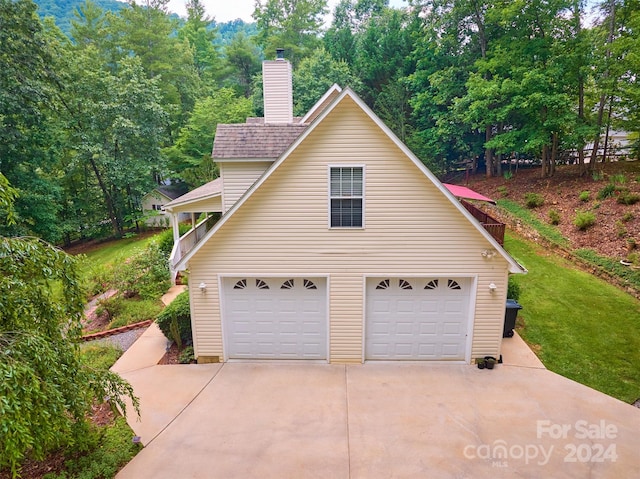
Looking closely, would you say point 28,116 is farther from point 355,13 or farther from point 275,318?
point 355,13

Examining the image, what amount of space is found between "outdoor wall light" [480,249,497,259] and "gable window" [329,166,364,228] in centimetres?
274

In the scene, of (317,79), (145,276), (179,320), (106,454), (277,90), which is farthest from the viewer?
(317,79)

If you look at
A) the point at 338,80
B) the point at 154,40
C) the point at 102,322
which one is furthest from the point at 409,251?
the point at 154,40

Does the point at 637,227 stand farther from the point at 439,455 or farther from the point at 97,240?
the point at 97,240

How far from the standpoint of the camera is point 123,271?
13227 mm

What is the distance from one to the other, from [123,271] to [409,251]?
999 cm

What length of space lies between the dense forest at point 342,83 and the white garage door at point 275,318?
34.0 ft

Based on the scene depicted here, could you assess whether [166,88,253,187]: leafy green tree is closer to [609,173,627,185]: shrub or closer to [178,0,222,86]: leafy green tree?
[178,0,222,86]: leafy green tree

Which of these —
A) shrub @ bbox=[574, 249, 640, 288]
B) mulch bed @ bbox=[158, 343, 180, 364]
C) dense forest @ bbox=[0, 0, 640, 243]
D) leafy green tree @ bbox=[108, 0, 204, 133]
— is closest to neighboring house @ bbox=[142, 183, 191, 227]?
dense forest @ bbox=[0, 0, 640, 243]

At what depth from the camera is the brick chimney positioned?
11.0m

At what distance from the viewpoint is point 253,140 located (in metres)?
10.1

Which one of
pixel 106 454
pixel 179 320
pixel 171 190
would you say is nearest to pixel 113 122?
pixel 171 190

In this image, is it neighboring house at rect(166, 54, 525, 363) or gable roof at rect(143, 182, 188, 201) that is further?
gable roof at rect(143, 182, 188, 201)

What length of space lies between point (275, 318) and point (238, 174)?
388 centimetres
